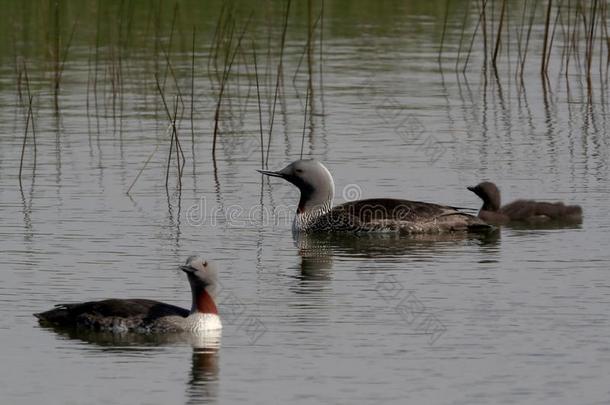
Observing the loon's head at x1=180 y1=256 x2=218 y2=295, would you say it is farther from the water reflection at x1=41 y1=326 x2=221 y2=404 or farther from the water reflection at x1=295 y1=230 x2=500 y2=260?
the water reflection at x1=295 y1=230 x2=500 y2=260

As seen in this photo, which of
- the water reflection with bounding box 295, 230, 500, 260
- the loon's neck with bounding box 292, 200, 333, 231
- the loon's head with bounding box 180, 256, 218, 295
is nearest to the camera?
the loon's head with bounding box 180, 256, 218, 295

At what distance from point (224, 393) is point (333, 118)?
11.3 m

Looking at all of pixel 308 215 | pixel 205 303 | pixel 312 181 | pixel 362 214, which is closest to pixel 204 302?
pixel 205 303

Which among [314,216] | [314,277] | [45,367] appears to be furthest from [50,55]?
[45,367]

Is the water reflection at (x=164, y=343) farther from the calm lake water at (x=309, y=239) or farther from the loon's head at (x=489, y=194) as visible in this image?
the loon's head at (x=489, y=194)

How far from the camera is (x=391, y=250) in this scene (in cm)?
1445

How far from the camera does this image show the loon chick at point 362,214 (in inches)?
590

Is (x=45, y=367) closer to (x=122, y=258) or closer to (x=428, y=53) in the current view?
(x=122, y=258)

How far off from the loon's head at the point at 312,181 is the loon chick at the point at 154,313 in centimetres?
451

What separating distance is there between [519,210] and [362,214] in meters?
1.49

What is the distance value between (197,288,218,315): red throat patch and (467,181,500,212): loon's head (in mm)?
5196

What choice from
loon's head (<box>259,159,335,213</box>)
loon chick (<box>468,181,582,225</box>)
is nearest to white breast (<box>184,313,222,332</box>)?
loon's head (<box>259,159,335,213</box>)

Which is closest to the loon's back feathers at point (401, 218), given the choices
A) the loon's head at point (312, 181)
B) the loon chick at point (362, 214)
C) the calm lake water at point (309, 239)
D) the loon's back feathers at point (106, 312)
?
the loon chick at point (362, 214)

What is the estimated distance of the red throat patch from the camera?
11062 mm
